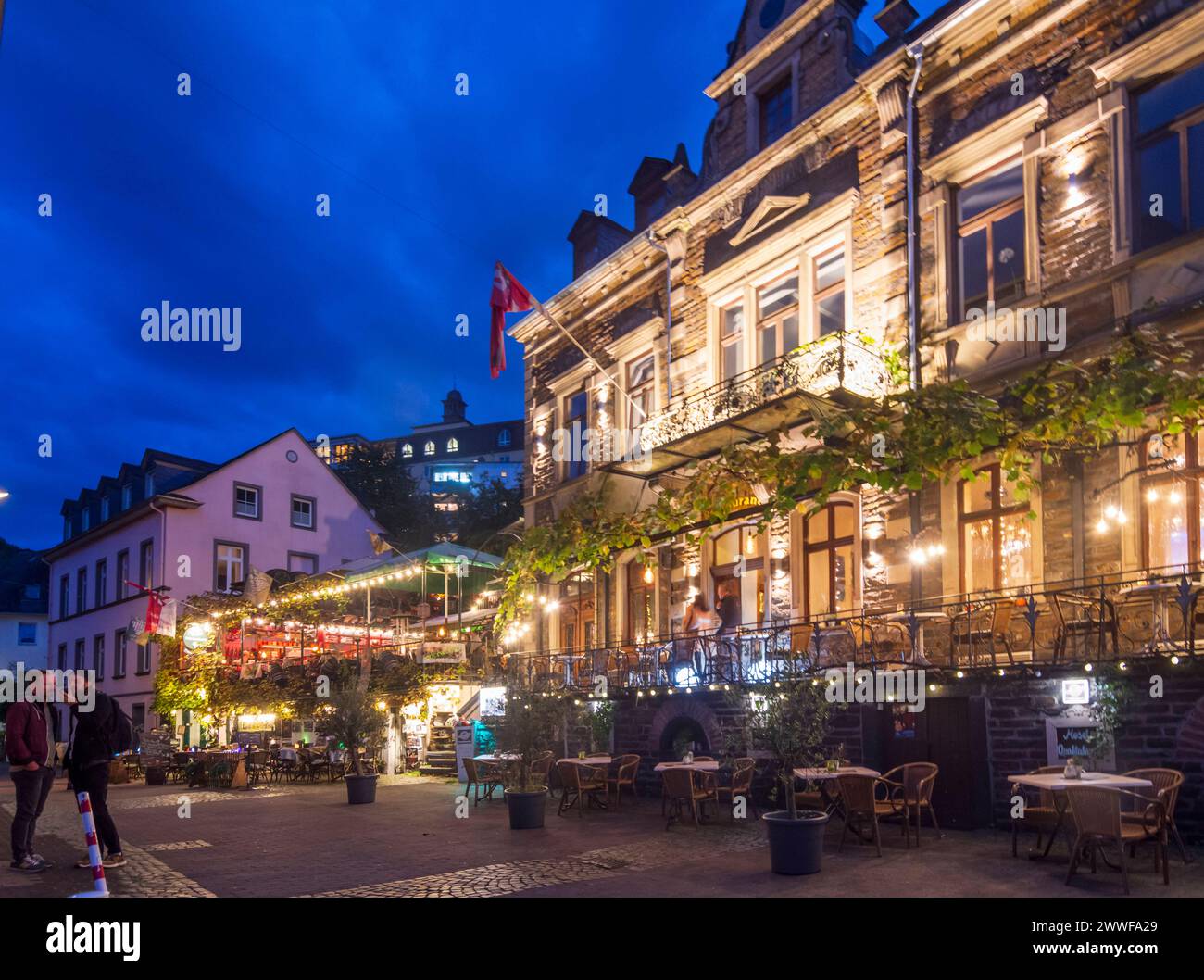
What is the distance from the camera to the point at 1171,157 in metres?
13.0

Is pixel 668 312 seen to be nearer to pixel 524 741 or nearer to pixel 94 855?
pixel 524 741

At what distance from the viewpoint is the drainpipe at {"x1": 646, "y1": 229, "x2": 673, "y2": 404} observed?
68.9ft

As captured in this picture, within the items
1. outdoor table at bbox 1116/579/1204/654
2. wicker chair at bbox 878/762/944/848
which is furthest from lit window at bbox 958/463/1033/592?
wicker chair at bbox 878/762/944/848

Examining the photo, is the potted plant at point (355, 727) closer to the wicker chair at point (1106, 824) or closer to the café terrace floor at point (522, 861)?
the café terrace floor at point (522, 861)

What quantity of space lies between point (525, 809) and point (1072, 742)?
6.76 m

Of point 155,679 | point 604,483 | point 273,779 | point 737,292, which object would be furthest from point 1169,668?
point 155,679

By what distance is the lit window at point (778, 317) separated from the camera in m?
18.7

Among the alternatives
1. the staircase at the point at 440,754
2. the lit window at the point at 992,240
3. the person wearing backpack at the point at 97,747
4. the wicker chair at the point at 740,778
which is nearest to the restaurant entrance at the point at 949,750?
the wicker chair at the point at 740,778

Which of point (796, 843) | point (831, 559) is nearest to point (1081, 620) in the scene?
point (796, 843)

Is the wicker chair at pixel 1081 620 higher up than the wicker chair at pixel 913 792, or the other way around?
the wicker chair at pixel 1081 620


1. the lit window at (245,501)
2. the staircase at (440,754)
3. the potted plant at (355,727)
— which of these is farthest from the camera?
the lit window at (245,501)

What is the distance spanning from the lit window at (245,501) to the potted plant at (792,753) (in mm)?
27261

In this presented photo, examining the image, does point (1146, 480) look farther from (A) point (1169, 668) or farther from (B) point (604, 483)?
(B) point (604, 483)

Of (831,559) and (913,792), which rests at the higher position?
(831,559)
